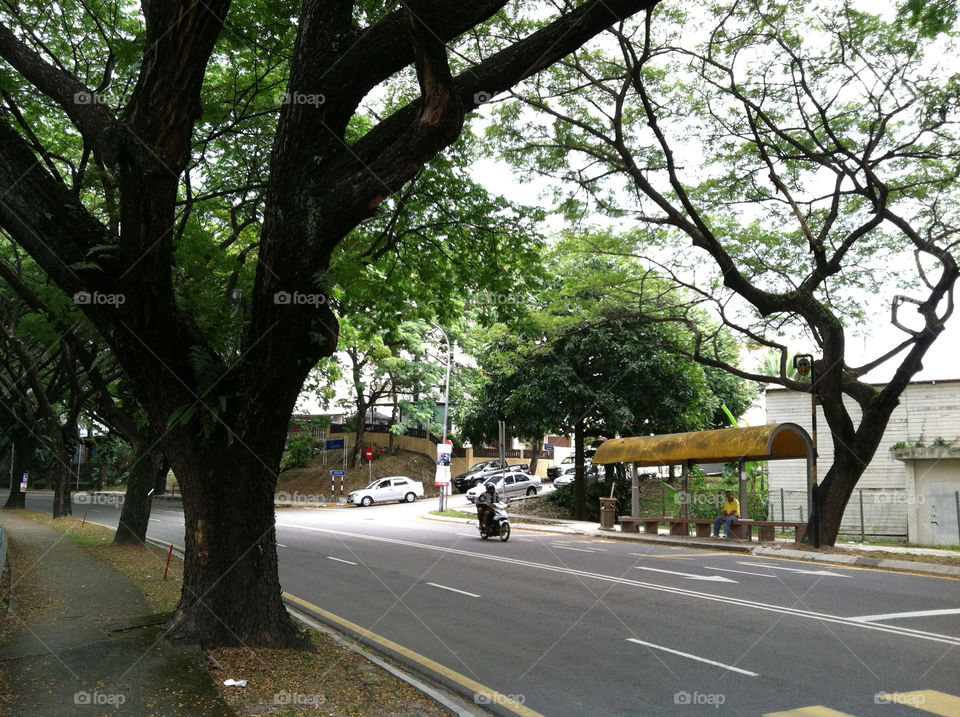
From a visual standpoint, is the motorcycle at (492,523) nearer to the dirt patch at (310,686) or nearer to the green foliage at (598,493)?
the green foliage at (598,493)

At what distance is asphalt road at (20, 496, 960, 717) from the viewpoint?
6234 mm

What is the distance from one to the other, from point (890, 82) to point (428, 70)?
1356 centimetres

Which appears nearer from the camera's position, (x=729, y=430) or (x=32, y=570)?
(x=32, y=570)

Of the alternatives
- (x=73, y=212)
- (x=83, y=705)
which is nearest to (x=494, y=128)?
(x=73, y=212)

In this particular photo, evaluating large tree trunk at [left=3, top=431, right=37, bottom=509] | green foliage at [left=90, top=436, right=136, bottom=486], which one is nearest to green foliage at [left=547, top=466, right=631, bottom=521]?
large tree trunk at [left=3, top=431, right=37, bottom=509]

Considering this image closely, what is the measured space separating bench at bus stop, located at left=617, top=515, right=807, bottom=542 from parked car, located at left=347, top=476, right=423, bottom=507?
18.0 metres

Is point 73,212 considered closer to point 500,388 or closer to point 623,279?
point 623,279

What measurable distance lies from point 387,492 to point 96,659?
34.9 m

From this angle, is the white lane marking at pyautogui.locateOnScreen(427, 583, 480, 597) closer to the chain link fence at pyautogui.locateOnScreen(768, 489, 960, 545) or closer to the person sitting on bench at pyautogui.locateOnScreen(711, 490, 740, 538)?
the person sitting on bench at pyautogui.locateOnScreen(711, 490, 740, 538)

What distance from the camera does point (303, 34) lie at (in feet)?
19.9

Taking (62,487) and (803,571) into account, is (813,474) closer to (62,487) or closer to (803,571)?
(803,571)

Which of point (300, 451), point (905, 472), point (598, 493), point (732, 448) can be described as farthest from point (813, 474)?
point (300, 451)

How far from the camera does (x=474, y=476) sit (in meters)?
45.7

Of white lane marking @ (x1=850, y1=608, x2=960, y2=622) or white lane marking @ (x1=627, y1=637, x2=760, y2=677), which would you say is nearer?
white lane marking @ (x1=627, y1=637, x2=760, y2=677)
